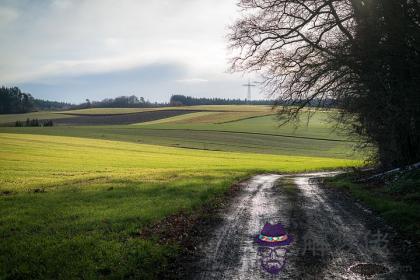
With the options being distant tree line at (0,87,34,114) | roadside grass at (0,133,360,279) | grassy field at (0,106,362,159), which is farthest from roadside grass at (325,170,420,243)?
distant tree line at (0,87,34,114)

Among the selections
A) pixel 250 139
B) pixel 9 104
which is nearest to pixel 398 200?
pixel 250 139

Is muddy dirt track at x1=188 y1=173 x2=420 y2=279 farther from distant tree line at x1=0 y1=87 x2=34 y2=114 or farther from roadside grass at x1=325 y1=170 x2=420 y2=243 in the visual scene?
distant tree line at x1=0 y1=87 x2=34 y2=114

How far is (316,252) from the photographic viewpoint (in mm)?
9109

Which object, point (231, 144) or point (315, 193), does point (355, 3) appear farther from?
point (231, 144)

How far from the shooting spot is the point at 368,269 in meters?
7.90

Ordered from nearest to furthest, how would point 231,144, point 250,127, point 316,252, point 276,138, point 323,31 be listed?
point 316,252
point 323,31
point 231,144
point 276,138
point 250,127

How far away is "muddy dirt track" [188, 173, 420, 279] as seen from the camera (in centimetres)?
786

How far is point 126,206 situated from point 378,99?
424 inches

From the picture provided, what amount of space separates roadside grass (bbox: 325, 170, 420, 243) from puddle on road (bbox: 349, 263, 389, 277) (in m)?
1.93

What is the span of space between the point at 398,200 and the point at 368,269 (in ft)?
26.0

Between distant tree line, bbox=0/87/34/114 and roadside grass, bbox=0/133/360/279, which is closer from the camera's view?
roadside grass, bbox=0/133/360/279

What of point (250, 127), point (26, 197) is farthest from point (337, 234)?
point (250, 127)

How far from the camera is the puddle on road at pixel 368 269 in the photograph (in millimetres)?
7680

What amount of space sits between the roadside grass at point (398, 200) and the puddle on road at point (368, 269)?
1.93m
